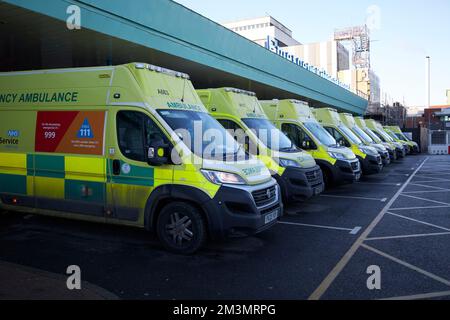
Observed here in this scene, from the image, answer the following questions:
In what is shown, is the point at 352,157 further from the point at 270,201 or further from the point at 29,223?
the point at 29,223

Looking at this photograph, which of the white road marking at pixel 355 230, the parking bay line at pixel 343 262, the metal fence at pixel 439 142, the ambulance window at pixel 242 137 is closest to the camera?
the parking bay line at pixel 343 262

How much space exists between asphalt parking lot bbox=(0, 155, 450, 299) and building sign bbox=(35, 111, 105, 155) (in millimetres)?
1486

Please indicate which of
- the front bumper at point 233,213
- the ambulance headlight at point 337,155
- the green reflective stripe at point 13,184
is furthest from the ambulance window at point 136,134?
the ambulance headlight at point 337,155

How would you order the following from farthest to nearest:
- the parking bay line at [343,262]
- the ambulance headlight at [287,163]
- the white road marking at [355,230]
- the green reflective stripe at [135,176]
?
the ambulance headlight at [287,163]
the white road marking at [355,230]
the green reflective stripe at [135,176]
the parking bay line at [343,262]

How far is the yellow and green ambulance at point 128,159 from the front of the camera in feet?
19.0

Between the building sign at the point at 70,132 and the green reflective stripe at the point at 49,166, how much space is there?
0.44 feet

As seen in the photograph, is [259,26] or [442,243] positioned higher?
[259,26]

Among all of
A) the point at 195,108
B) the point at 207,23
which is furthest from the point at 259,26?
the point at 195,108

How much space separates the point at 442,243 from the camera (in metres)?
6.49

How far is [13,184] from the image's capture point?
24.0 ft

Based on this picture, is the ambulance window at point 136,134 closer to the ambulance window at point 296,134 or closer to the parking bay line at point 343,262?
the parking bay line at point 343,262

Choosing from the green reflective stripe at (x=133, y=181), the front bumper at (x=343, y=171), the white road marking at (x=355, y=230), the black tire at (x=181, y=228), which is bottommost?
the white road marking at (x=355, y=230)

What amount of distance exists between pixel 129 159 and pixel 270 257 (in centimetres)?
254
